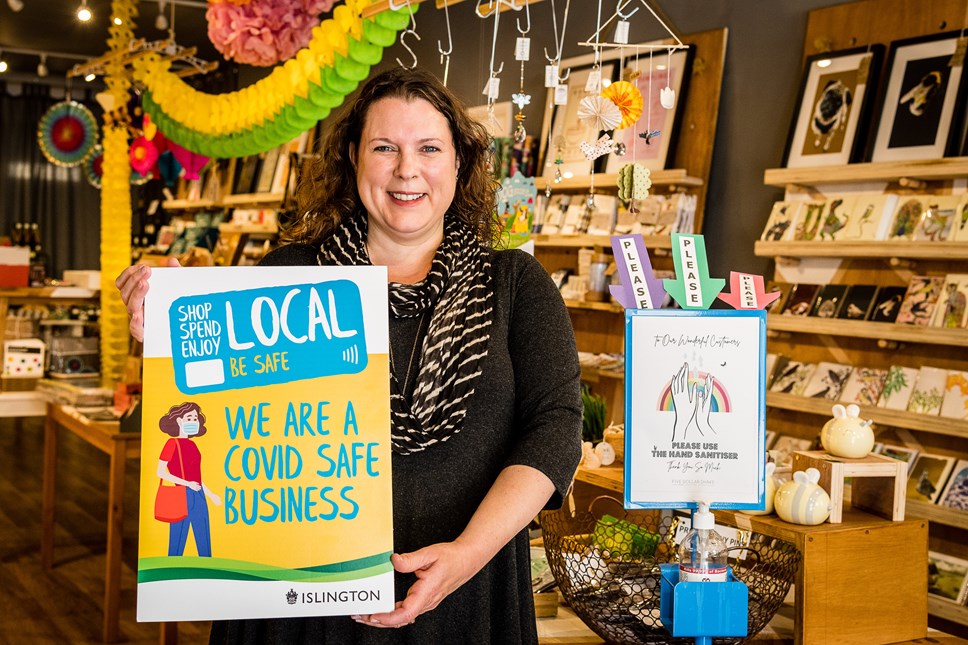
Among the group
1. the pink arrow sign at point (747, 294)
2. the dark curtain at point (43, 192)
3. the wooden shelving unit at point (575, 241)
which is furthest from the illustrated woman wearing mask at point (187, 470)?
the dark curtain at point (43, 192)

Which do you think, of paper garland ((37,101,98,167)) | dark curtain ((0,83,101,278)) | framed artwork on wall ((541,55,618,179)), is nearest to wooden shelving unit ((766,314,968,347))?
framed artwork on wall ((541,55,618,179))

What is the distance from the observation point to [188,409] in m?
1.21

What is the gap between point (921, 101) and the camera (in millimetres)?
3346

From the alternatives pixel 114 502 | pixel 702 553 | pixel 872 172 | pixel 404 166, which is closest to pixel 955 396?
pixel 872 172

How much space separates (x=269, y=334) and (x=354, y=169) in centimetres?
43

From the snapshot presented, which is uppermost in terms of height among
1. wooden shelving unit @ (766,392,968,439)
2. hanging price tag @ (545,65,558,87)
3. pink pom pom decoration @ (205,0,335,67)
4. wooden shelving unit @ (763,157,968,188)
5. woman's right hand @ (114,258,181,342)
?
pink pom pom decoration @ (205,0,335,67)

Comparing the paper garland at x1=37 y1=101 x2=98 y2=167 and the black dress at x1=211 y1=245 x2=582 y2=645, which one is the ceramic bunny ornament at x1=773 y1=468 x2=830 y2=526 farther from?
the paper garland at x1=37 y1=101 x2=98 y2=167

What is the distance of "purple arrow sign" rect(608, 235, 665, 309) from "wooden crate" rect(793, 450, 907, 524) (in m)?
0.46

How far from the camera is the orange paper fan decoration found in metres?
2.20

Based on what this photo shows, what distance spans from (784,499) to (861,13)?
2.55 metres

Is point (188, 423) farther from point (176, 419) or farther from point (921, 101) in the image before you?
point (921, 101)

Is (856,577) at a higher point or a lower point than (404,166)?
lower

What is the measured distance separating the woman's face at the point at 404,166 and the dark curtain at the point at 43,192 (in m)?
11.5

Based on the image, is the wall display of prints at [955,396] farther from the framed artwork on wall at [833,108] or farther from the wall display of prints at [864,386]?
the framed artwork on wall at [833,108]
